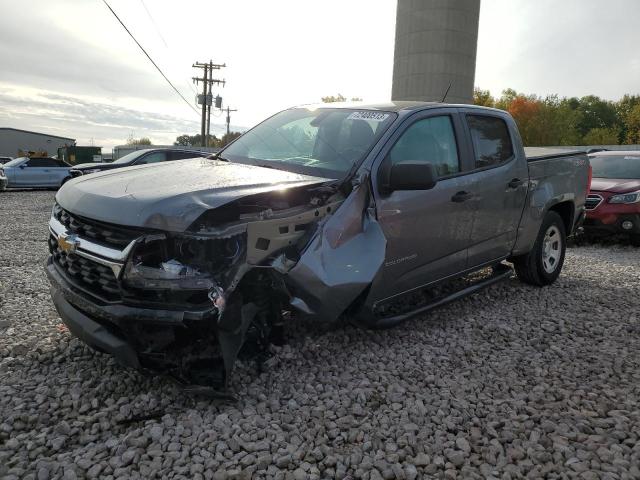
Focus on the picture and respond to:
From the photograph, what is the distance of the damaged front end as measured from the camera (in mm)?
2619

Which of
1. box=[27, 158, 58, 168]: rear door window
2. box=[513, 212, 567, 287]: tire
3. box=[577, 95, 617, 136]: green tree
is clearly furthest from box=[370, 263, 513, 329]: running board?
box=[577, 95, 617, 136]: green tree

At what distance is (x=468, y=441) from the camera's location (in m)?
2.70

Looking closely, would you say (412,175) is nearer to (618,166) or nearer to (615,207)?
(615,207)

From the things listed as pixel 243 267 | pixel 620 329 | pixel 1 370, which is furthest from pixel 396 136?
pixel 1 370

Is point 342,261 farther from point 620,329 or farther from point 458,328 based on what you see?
point 620,329

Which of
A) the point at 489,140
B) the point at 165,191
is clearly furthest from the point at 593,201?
the point at 165,191

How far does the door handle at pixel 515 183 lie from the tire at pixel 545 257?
0.81m

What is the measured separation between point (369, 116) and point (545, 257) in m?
3.01

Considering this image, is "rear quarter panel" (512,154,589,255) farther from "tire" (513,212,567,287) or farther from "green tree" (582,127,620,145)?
"green tree" (582,127,620,145)

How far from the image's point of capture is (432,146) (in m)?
4.12

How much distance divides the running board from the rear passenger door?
189 millimetres

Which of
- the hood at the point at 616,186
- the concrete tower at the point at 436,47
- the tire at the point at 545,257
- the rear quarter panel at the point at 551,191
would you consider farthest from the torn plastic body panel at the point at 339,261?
the concrete tower at the point at 436,47

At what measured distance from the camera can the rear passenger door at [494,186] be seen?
14.7 ft

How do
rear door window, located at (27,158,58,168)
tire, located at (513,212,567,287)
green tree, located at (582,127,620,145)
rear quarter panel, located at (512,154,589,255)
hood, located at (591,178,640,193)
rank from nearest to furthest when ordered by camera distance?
rear quarter panel, located at (512,154,589,255), tire, located at (513,212,567,287), hood, located at (591,178,640,193), rear door window, located at (27,158,58,168), green tree, located at (582,127,620,145)
